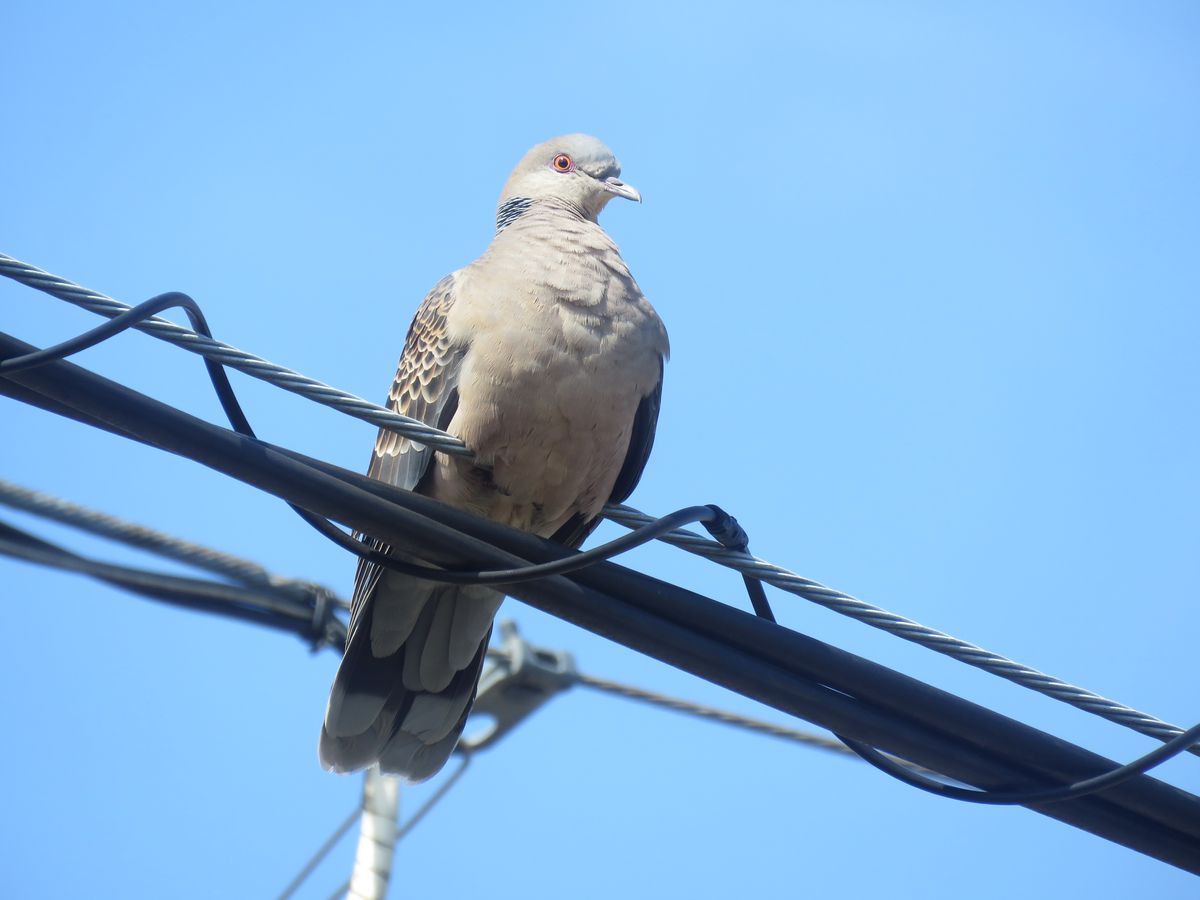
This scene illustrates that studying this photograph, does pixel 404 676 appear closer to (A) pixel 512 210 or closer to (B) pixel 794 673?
(B) pixel 794 673

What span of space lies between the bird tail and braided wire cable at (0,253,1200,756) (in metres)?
1.13

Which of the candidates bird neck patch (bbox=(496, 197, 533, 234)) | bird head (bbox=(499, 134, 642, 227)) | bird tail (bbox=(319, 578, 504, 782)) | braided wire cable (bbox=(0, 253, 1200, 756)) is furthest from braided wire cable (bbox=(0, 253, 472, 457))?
A: bird head (bbox=(499, 134, 642, 227))

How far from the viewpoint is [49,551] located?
13.3 ft

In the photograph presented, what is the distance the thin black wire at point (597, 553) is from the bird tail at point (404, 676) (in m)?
1.24

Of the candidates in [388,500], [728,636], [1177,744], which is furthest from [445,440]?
[1177,744]

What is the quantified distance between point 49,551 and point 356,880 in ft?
6.79

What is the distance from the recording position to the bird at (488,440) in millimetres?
→ 3682

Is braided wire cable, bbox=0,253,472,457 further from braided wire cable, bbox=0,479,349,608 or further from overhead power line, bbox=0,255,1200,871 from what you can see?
braided wire cable, bbox=0,479,349,608

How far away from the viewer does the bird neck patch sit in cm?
486

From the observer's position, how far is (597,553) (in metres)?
2.55

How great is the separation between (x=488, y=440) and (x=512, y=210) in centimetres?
154

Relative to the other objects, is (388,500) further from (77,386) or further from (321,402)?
(77,386)

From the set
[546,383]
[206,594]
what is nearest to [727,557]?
[546,383]

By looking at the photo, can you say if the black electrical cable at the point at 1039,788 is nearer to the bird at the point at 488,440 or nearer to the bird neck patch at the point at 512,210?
the bird at the point at 488,440
